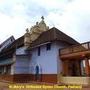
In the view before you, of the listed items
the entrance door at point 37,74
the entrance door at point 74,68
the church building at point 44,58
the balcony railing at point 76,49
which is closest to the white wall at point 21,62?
the church building at point 44,58

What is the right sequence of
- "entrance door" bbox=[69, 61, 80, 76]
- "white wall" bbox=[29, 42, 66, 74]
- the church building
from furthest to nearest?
"entrance door" bbox=[69, 61, 80, 76], "white wall" bbox=[29, 42, 66, 74], the church building

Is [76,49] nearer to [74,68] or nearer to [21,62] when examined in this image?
[74,68]

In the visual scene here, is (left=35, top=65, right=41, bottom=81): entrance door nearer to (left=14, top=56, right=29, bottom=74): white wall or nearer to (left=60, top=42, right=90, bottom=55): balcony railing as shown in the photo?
(left=14, top=56, right=29, bottom=74): white wall

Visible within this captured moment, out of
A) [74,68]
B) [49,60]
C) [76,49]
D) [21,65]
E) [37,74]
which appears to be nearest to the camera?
[76,49]

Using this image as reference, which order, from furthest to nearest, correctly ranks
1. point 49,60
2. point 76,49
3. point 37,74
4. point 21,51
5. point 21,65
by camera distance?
1. point 21,51
2. point 21,65
3. point 37,74
4. point 49,60
5. point 76,49

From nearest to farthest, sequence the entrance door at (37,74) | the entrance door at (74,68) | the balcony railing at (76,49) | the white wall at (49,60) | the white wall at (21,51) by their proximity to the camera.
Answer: the balcony railing at (76,49)
the white wall at (49,60)
the entrance door at (74,68)
the entrance door at (37,74)
the white wall at (21,51)

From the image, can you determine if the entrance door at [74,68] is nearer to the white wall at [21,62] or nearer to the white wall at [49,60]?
the white wall at [49,60]

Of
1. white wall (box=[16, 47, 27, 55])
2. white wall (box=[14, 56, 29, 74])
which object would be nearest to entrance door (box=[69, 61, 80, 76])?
white wall (box=[14, 56, 29, 74])

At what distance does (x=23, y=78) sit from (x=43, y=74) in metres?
4.73

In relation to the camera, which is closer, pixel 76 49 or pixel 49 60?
pixel 76 49

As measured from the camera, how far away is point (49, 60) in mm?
30156

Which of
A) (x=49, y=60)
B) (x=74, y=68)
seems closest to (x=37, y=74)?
(x=49, y=60)

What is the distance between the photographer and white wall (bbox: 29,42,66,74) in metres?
28.8

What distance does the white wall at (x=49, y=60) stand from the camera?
28.8 m
